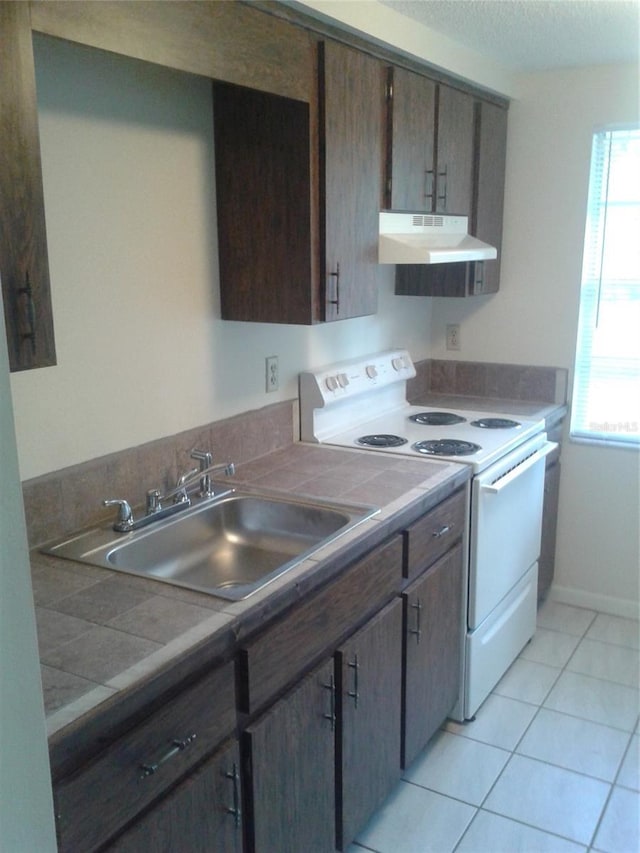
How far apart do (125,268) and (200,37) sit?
0.58 metres

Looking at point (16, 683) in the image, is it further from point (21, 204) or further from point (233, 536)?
point (233, 536)

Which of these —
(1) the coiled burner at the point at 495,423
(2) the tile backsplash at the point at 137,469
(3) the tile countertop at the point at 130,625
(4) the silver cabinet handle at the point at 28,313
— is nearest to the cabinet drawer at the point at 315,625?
(3) the tile countertop at the point at 130,625

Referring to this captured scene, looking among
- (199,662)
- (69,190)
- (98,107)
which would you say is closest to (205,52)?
(98,107)

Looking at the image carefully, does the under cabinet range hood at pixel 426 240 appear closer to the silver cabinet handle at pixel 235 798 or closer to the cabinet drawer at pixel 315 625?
the cabinet drawer at pixel 315 625

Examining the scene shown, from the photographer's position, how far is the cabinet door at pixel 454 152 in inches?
110

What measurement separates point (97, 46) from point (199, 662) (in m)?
1.17

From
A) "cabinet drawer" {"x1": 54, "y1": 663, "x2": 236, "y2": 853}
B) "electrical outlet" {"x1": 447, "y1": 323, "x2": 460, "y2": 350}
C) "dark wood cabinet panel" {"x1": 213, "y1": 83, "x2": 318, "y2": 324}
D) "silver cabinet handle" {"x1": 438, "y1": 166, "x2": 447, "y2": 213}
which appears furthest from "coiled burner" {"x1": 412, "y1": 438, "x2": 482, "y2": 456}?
"cabinet drawer" {"x1": 54, "y1": 663, "x2": 236, "y2": 853}

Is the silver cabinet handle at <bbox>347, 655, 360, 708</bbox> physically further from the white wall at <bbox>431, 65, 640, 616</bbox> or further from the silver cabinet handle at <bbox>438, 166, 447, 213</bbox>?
the white wall at <bbox>431, 65, 640, 616</bbox>

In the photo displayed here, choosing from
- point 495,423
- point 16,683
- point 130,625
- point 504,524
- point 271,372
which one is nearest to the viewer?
point 16,683

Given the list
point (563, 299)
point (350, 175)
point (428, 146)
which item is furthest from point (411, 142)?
point (563, 299)

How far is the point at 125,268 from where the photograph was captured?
1983 millimetres

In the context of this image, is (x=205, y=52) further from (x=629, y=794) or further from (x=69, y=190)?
(x=629, y=794)

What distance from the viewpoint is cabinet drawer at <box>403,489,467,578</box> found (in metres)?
2.13

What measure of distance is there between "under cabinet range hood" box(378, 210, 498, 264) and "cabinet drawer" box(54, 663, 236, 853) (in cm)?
149
